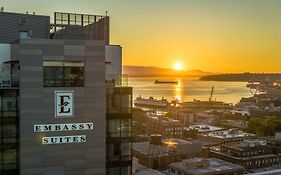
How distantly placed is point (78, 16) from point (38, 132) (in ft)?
18.6

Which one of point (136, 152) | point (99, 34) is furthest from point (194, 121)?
point (99, 34)

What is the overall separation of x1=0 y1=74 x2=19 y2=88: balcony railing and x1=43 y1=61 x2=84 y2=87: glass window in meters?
1.12

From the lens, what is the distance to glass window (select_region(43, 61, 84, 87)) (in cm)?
1477

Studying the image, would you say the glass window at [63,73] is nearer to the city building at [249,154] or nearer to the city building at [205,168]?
the city building at [205,168]

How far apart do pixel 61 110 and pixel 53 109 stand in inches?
12.1

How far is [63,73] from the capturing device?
15070mm

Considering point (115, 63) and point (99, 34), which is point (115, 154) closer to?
point (115, 63)

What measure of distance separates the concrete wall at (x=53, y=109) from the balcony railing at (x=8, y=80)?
0.61m


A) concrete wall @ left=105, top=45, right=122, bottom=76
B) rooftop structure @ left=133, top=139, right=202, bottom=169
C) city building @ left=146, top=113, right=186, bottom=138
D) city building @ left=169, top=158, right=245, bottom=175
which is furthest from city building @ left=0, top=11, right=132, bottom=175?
city building @ left=146, top=113, right=186, bottom=138

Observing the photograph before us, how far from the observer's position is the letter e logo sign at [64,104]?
48.5ft

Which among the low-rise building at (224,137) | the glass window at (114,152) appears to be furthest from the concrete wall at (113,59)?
the low-rise building at (224,137)

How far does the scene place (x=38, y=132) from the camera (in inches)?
574

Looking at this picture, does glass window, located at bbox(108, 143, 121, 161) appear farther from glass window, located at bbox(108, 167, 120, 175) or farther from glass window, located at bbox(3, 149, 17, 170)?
glass window, located at bbox(3, 149, 17, 170)

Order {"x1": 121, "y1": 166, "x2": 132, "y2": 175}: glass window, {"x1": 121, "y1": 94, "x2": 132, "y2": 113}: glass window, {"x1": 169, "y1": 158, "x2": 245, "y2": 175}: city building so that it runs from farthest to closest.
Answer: {"x1": 169, "y1": 158, "x2": 245, "y2": 175}: city building, {"x1": 121, "y1": 166, "x2": 132, "y2": 175}: glass window, {"x1": 121, "y1": 94, "x2": 132, "y2": 113}: glass window
